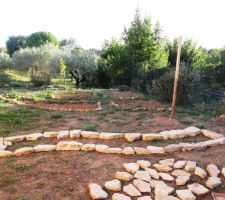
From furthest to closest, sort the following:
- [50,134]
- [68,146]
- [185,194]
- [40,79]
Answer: [40,79] < [50,134] < [68,146] < [185,194]

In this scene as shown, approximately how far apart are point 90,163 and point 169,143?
1.97 meters

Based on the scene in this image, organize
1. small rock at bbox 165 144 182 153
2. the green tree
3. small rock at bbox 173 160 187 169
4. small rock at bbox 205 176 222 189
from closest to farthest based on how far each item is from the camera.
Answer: small rock at bbox 205 176 222 189
small rock at bbox 173 160 187 169
small rock at bbox 165 144 182 153
the green tree

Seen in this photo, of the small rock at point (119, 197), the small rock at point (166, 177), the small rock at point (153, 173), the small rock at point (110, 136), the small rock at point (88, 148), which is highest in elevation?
the small rock at point (110, 136)

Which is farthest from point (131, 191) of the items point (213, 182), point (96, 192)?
point (213, 182)

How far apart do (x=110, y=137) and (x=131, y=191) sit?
2352 mm

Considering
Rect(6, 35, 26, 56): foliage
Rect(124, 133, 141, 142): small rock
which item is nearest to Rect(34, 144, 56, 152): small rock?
Rect(124, 133, 141, 142): small rock

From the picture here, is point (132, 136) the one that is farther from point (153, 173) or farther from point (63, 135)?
point (153, 173)

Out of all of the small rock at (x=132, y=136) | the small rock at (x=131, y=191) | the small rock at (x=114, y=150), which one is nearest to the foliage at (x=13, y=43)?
the small rock at (x=132, y=136)

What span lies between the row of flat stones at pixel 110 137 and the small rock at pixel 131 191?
1.36m

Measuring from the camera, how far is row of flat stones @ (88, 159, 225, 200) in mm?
4590

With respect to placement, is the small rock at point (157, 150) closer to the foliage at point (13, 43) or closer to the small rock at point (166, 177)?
the small rock at point (166, 177)

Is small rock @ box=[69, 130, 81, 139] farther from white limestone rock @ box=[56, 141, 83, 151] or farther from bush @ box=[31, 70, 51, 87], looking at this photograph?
bush @ box=[31, 70, 51, 87]

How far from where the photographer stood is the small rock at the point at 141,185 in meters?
4.77

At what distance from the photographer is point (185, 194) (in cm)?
460
